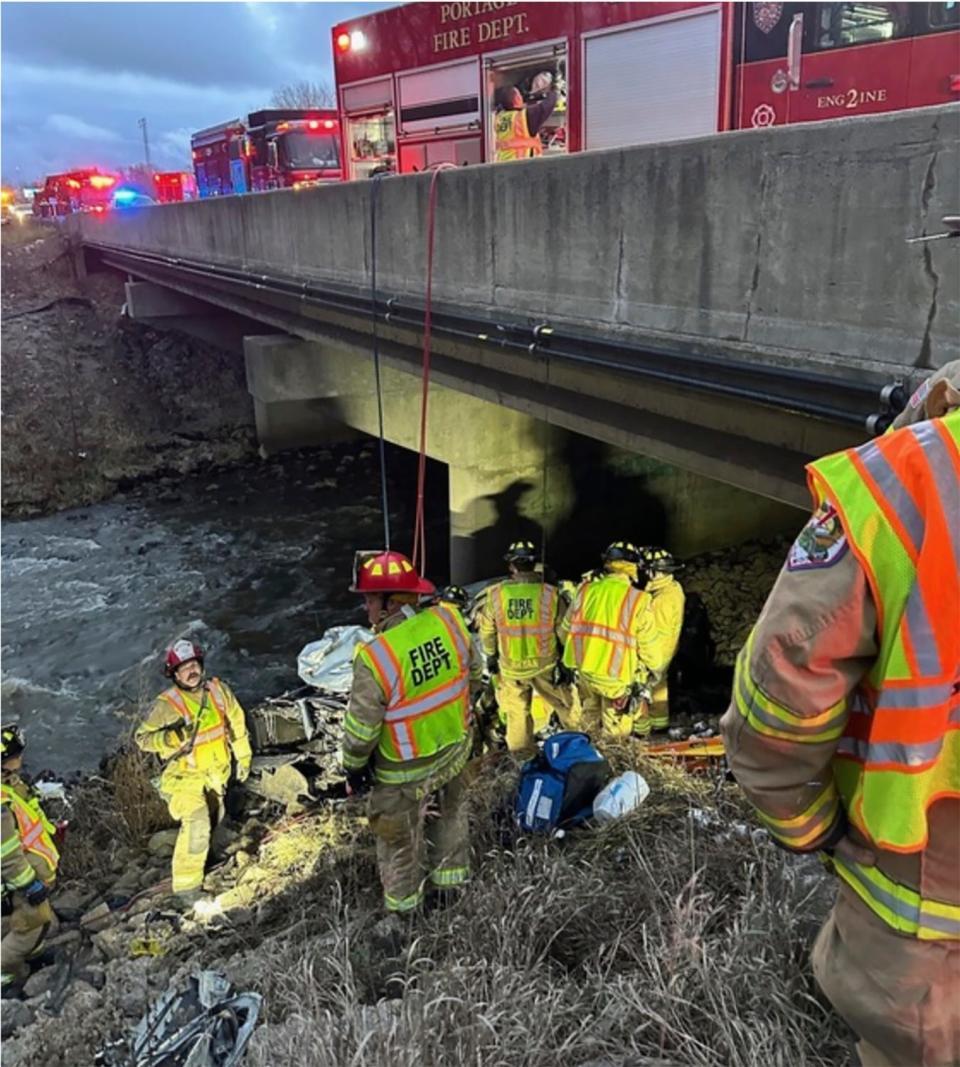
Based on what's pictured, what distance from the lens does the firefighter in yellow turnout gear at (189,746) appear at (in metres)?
5.18

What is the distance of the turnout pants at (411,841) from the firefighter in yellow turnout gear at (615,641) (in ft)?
6.31

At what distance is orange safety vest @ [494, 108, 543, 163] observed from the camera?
9.19m

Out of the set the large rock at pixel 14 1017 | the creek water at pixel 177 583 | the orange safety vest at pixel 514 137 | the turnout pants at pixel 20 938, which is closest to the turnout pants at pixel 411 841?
the large rock at pixel 14 1017

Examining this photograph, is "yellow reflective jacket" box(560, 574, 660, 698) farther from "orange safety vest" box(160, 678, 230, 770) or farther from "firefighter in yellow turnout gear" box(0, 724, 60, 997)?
"firefighter in yellow turnout gear" box(0, 724, 60, 997)

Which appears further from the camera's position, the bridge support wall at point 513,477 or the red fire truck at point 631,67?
the bridge support wall at point 513,477

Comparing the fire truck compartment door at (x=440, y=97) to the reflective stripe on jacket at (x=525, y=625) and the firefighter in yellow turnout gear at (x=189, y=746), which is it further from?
the firefighter in yellow turnout gear at (x=189, y=746)

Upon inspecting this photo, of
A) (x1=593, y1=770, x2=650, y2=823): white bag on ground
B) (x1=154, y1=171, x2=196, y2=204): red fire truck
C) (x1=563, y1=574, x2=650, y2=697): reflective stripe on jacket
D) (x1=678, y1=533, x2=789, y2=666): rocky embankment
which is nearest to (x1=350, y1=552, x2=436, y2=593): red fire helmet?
(x1=593, y1=770, x2=650, y2=823): white bag on ground

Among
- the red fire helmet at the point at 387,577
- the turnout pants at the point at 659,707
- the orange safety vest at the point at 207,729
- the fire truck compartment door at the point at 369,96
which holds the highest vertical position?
the fire truck compartment door at the point at 369,96

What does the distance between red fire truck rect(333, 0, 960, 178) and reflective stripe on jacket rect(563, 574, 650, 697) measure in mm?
3838

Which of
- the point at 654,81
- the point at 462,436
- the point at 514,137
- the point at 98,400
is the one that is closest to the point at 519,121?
the point at 514,137

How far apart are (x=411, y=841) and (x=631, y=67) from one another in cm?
715

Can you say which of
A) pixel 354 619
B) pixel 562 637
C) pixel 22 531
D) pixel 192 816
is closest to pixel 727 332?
pixel 562 637

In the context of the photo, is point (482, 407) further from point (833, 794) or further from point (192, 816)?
point (833, 794)

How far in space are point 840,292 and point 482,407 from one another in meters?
6.35
